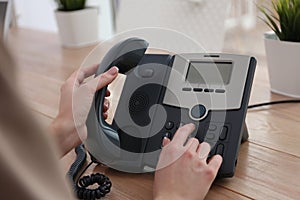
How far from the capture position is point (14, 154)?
259 millimetres

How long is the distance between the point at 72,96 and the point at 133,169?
18cm

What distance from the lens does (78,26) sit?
167cm

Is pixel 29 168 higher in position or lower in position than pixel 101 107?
higher

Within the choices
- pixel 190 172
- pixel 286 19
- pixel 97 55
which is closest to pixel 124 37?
pixel 97 55

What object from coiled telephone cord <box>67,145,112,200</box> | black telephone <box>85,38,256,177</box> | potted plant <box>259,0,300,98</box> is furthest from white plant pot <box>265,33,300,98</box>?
coiled telephone cord <box>67,145,112,200</box>

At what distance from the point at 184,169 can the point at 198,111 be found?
0.13m

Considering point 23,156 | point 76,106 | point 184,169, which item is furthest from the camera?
point 76,106

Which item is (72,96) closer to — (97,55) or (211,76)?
(97,55)

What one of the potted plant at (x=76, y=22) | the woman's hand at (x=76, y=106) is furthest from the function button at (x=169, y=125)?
the potted plant at (x=76, y=22)

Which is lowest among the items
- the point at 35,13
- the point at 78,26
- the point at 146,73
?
the point at 35,13

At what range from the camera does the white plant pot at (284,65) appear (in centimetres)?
94

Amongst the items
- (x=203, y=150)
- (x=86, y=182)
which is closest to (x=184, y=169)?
(x=203, y=150)

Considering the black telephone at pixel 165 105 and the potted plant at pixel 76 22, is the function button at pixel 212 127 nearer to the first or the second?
the black telephone at pixel 165 105

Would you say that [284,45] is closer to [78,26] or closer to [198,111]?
[198,111]
